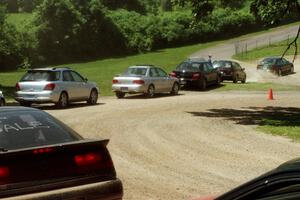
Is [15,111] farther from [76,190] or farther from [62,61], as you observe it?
[62,61]

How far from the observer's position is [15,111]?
7.18m

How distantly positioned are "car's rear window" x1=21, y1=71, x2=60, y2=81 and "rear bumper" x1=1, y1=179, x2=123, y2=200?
16.4 m

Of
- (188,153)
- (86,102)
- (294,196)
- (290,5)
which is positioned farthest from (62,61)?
(294,196)

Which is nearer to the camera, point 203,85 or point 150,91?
point 150,91

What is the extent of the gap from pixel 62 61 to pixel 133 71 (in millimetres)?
38059

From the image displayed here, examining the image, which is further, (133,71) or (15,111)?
(133,71)

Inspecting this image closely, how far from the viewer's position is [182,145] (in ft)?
44.6

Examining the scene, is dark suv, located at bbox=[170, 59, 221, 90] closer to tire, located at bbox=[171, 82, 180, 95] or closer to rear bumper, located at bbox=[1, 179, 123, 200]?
tire, located at bbox=[171, 82, 180, 95]

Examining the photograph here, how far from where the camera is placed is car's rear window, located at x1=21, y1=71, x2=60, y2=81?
2273 centimetres

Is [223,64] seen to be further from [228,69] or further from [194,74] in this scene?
[194,74]

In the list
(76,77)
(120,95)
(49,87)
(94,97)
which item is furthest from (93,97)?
(120,95)

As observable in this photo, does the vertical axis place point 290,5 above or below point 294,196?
above

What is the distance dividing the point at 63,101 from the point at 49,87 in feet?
3.14

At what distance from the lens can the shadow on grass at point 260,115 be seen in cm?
1791
